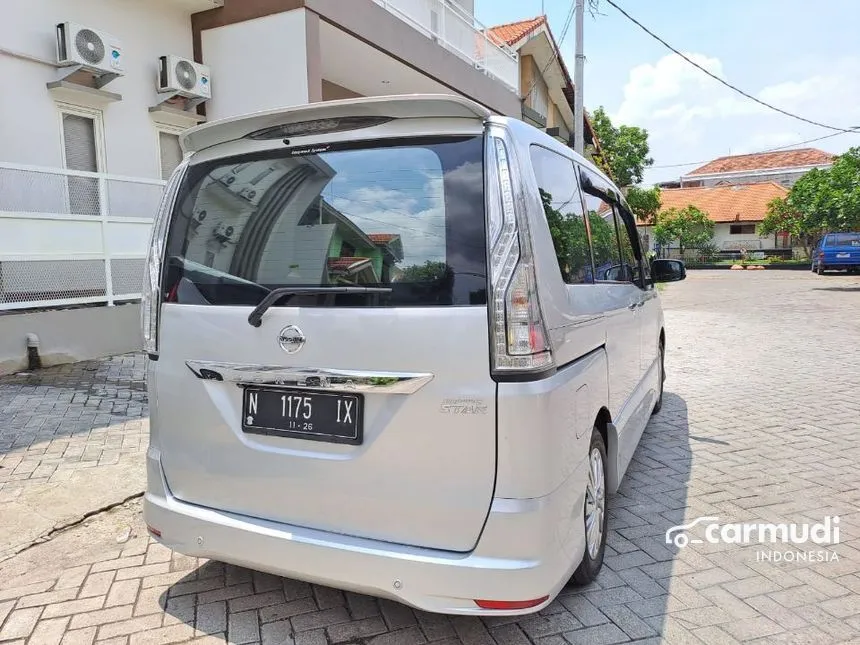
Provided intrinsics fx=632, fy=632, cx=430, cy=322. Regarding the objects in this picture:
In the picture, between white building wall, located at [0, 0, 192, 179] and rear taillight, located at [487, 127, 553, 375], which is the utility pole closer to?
white building wall, located at [0, 0, 192, 179]

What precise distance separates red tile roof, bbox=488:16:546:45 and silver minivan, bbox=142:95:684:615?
14.3 metres

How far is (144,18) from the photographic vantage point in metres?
8.73

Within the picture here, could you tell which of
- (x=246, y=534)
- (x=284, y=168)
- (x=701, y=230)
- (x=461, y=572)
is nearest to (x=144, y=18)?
(x=284, y=168)

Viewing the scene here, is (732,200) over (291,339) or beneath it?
over

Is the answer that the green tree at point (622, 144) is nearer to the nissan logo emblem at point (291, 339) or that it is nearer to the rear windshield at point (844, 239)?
the rear windshield at point (844, 239)

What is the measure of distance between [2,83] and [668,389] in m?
8.25

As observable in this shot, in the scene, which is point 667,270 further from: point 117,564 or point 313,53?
point 313,53

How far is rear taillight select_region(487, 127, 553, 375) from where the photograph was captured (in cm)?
198

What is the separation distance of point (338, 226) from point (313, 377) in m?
0.54

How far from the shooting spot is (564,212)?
103 inches

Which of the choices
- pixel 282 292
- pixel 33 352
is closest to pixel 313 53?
pixel 33 352

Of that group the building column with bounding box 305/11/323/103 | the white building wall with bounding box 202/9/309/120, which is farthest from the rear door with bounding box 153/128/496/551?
the white building wall with bounding box 202/9/309/120

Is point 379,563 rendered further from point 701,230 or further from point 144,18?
point 701,230

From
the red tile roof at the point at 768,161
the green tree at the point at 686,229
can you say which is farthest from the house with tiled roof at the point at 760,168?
the green tree at the point at 686,229
